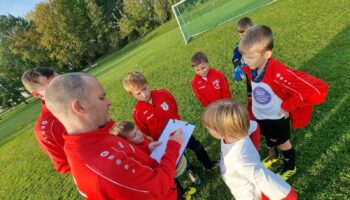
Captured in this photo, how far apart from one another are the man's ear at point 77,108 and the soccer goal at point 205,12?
1337 cm

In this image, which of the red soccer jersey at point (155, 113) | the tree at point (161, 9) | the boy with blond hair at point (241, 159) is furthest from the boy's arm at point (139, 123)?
the tree at point (161, 9)

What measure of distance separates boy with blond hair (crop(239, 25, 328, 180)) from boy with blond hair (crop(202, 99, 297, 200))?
0.77m

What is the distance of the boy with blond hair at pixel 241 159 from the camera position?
6.59ft

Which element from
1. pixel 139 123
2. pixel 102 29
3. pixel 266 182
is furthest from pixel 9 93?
pixel 266 182

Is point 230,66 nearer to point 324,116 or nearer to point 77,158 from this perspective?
point 324,116

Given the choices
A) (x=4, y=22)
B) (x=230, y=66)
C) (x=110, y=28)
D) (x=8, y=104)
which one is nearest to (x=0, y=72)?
(x=8, y=104)

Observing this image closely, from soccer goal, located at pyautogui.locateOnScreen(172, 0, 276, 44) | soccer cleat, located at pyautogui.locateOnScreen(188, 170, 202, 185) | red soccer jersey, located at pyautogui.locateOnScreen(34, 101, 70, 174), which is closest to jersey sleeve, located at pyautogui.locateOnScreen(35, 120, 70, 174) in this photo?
red soccer jersey, located at pyautogui.locateOnScreen(34, 101, 70, 174)

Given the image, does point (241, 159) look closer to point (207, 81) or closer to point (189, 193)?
point (189, 193)

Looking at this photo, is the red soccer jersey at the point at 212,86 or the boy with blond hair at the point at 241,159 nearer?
the boy with blond hair at the point at 241,159

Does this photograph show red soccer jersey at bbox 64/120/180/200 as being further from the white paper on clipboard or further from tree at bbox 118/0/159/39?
tree at bbox 118/0/159/39

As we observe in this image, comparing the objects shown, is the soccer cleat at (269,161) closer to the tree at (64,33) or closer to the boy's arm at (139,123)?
the boy's arm at (139,123)

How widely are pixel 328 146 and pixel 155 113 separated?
2.40 metres

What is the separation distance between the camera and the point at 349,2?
336 inches

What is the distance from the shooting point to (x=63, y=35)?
42.5m
